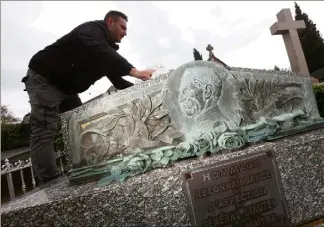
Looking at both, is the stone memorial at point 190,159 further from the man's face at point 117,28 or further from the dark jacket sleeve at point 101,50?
the man's face at point 117,28

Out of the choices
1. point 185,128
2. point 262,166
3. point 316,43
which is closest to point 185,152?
point 185,128

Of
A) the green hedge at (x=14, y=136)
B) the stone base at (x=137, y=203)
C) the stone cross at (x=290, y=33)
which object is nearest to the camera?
the stone base at (x=137, y=203)

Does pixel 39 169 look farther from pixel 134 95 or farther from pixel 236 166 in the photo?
pixel 236 166

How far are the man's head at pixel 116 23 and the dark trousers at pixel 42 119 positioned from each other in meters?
0.74

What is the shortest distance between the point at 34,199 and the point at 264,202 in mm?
1514

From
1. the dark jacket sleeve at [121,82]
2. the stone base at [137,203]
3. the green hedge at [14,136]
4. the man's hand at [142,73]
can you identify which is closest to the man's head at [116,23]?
the dark jacket sleeve at [121,82]

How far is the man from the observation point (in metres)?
2.34

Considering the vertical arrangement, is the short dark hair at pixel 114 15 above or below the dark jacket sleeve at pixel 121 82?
above

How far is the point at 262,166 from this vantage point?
1.84 meters

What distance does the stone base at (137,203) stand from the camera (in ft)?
5.49

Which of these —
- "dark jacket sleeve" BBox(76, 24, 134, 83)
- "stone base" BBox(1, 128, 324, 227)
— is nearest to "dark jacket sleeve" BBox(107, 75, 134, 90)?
"dark jacket sleeve" BBox(76, 24, 134, 83)

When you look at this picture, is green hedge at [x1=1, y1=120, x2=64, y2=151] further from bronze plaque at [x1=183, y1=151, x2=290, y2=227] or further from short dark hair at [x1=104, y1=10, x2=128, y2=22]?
bronze plaque at [x1=183, y1=151, x2=290, y2=227]

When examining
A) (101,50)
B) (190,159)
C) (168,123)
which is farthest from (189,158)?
(101,50)

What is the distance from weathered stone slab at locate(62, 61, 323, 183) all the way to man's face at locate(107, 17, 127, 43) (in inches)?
31.0
